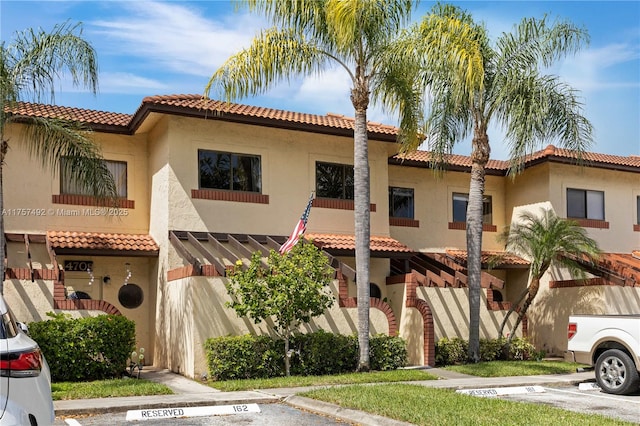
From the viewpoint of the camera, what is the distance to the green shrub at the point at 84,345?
49.2 feet

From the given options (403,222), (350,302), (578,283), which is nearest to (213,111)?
(350,302)

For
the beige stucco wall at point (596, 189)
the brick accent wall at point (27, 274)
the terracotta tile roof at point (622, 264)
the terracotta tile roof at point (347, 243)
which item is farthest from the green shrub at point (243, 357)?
the beige stucco wall at point (596, 189)

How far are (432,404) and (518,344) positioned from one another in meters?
10.2

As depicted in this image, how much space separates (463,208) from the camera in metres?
25.8

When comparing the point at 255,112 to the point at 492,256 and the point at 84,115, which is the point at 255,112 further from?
the point at 492,256

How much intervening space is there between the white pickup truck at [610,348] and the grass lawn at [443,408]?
340 cm

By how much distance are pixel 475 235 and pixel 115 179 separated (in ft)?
32.9

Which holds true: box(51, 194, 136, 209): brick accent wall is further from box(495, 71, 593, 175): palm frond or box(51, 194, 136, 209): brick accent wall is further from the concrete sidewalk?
box(495, 71, 593, 175): palm frond

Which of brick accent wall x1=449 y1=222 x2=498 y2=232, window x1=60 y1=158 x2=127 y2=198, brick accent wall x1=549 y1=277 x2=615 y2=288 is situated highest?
window x1=60 y1=158 x2=127 y2=198

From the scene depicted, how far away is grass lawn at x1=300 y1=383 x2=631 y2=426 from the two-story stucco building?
5130 millimetres

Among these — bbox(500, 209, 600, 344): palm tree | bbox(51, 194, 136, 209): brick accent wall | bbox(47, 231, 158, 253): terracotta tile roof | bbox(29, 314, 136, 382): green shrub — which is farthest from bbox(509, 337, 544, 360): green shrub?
bbox(51, 194, 136, 209): brick accent wall

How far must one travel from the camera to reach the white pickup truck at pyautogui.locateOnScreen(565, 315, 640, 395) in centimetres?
1353

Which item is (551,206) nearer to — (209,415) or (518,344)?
(518,344)

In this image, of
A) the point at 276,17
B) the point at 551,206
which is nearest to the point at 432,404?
the point at 276,17
